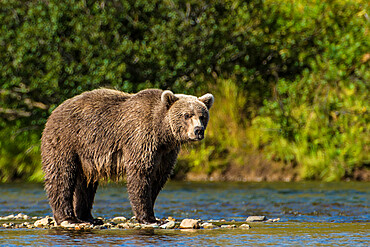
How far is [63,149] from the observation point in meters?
8.31

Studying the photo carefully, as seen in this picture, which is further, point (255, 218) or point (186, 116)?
point (255, 218)

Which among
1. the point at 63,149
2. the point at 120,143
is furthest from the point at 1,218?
the point at 120,143

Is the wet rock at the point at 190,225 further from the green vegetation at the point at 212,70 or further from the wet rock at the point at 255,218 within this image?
the green vegetation at the point at 212,70

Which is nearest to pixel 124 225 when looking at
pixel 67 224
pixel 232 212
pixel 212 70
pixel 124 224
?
pixel 124 224

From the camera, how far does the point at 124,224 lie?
7914 mm

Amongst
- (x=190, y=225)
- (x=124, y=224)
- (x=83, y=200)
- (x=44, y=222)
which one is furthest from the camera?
(x=83, y=200)

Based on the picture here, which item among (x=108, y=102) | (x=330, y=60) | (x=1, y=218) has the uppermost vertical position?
(x=330, y=60)

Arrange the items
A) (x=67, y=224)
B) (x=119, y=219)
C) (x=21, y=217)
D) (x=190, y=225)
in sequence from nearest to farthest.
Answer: (x=190, y=225) < (x=67, y=224) < (x=119, y=219) < (x=21, y=217)

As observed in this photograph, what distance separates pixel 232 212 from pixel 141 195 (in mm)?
2068

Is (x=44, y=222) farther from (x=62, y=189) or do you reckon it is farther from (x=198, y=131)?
(x=198, y=131)

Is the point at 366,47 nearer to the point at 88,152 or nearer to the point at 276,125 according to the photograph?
the point at 276,125

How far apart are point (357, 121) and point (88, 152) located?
7.54 m

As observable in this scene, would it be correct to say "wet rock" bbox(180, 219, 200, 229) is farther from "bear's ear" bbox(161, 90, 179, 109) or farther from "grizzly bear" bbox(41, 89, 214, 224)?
"bear's ear" bbox(161, 90, 179, 109)

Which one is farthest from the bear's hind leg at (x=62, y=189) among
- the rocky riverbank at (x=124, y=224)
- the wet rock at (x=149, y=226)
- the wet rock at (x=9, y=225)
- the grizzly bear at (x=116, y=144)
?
the wet rock at (x=149, y=226)
